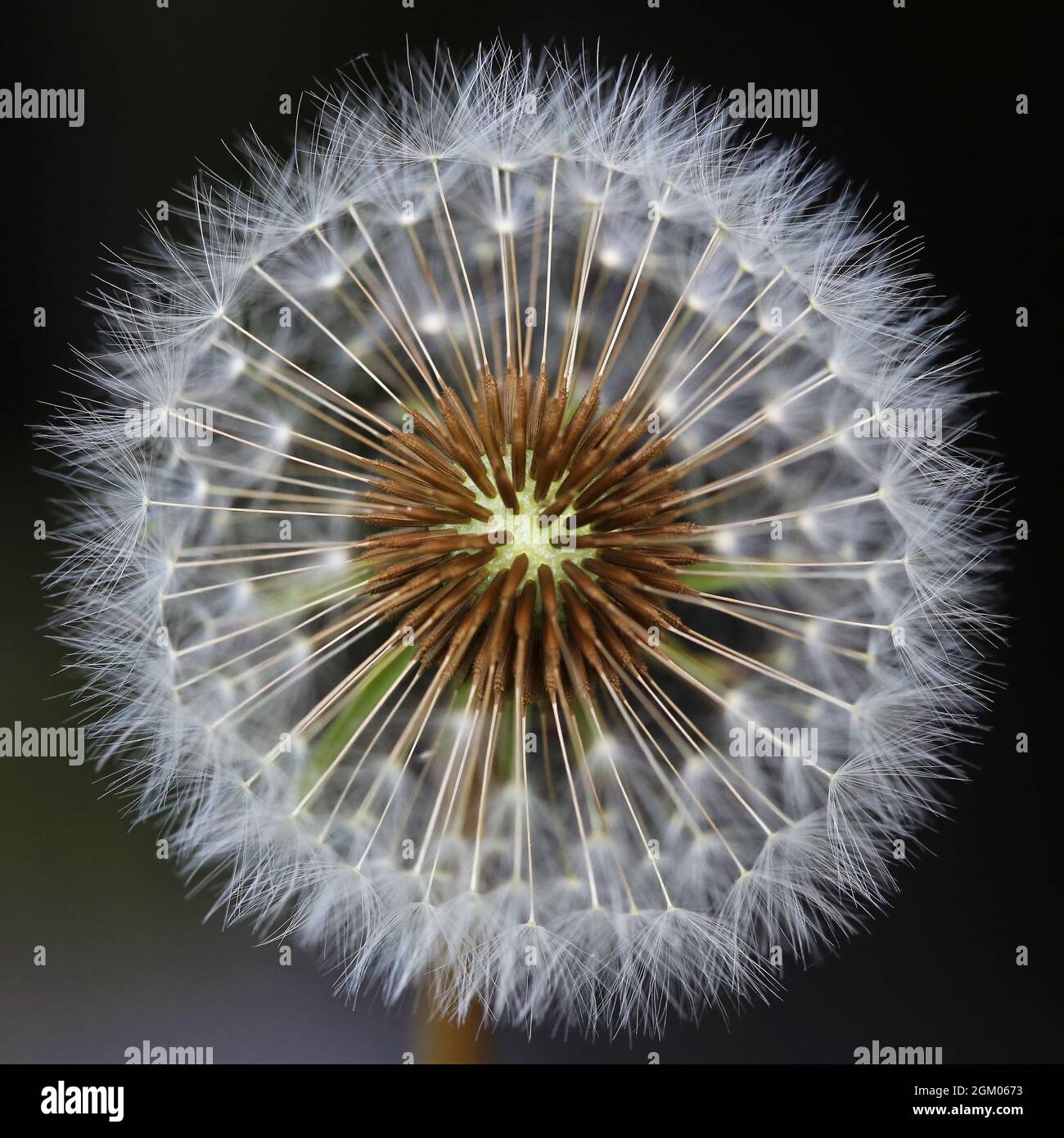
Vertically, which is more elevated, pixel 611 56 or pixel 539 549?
pixel 611 56

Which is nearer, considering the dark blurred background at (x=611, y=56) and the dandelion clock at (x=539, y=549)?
the dandelion clock at (x=539, y=549)

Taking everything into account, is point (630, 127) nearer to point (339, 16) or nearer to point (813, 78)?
point (813, 78)

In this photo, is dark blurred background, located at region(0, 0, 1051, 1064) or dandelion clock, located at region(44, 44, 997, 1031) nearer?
dandelion clock, located at region(44, 44, 997, 1031)

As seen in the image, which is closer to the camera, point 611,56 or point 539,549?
point 539,549
